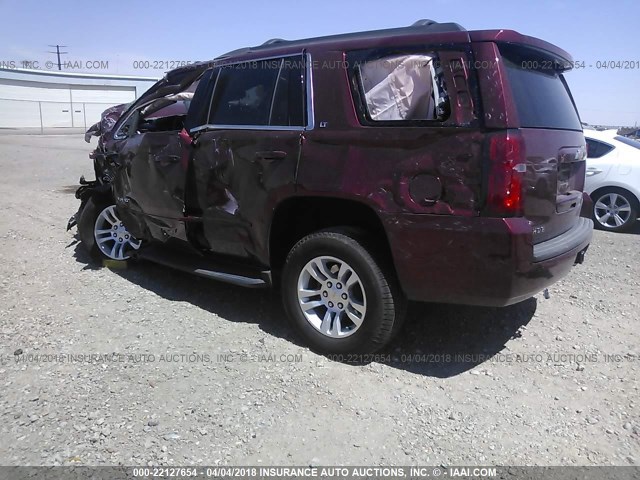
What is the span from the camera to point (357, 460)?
2.65 m

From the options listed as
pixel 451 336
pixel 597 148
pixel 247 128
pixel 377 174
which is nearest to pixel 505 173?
pixel 377 174

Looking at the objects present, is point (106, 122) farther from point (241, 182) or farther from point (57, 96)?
point (57, 96)

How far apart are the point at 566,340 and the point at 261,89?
300 cm

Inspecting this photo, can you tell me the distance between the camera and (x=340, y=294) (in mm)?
3570

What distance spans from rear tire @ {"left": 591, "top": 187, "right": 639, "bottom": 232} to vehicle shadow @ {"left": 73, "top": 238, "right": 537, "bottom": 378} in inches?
170

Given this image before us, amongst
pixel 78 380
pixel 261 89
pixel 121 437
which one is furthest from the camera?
pixel 261 89

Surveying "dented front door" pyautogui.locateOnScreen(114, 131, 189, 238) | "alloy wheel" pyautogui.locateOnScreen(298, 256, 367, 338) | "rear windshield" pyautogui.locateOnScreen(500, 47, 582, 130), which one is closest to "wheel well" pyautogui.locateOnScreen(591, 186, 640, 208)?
"rear windshield" pyautogui.locateOnScreen(500, 47, 582, 130)

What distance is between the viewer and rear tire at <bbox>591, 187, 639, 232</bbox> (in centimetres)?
785

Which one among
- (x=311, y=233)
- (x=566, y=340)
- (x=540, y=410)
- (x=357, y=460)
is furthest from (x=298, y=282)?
(x=566, y=340)

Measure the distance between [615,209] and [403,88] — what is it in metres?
6.15

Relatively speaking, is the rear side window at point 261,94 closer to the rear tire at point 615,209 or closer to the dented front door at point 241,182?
the dented front door at point 241,182

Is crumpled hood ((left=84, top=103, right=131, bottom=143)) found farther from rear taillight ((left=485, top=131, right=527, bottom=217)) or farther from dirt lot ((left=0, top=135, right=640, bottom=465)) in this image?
rear taillight ((left=485, top=131, right=527, bottom=217))

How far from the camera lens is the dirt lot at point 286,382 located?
2748 mm

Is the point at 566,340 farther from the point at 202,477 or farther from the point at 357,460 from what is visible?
the point at 202,477
